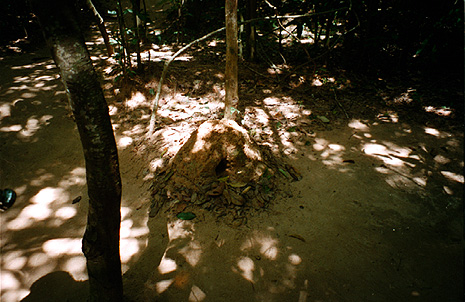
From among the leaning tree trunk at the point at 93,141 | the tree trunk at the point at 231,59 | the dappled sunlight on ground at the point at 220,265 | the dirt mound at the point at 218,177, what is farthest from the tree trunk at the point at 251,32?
the leaning tree trunk at the point at 93,141

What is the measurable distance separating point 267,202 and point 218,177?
773 millimetres

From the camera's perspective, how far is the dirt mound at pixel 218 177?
3.14m

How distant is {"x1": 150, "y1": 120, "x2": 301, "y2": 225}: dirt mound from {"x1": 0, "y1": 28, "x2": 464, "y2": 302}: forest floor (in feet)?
0.11

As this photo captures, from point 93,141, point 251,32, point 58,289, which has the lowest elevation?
point 58,289

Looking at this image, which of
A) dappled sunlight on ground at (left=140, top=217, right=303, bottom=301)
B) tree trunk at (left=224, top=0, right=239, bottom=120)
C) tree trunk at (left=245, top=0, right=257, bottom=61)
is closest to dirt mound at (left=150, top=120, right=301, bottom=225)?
dappled sunlight on ground at (left=140, top=217, right=303, bottom=301)

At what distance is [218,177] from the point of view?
10.7 feet

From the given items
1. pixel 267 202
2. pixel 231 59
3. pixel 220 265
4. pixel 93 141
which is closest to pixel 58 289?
pixel 220 265

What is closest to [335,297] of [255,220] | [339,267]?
[339,267]

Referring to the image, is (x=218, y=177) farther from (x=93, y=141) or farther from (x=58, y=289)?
(x=58, y=289)

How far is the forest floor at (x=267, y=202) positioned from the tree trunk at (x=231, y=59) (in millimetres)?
780

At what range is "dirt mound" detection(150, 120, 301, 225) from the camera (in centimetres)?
314

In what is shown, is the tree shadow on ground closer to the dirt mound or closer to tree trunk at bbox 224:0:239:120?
the dirt mound

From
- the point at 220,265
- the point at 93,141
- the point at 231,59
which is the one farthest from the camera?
the point at 231,59

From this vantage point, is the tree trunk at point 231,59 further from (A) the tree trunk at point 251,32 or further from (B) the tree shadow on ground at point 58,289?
(B) the tree shadow on ground at point 58,289
